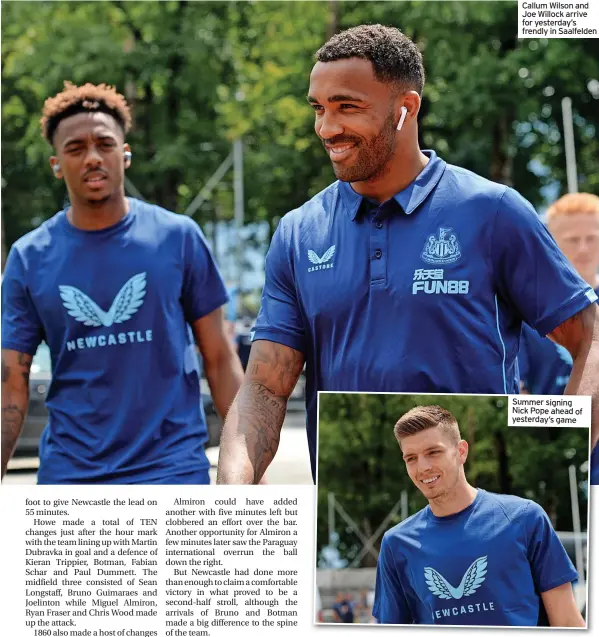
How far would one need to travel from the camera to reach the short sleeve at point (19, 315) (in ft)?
12.8

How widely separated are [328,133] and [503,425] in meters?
0.82

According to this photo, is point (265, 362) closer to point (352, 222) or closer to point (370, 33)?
point (352, 222)

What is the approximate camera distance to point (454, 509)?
2.86 metres

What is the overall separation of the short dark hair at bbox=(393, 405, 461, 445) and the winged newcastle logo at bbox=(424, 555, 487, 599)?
0.96 feet

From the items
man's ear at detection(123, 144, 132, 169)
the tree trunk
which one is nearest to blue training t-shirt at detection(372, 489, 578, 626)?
man's ear at detection(123, 144, 132, 169)

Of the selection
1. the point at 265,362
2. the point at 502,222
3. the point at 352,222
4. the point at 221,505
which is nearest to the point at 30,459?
the point at 221,505

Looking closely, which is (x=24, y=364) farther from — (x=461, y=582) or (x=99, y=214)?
(x=461, y=582)

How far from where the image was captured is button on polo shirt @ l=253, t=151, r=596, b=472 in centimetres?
276

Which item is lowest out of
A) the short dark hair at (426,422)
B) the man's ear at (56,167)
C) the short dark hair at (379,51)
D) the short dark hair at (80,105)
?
the short dark hair at (426,422)

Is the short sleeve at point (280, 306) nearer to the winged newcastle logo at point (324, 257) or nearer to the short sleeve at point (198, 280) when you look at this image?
the winged newcastle logo at point (324, 257)

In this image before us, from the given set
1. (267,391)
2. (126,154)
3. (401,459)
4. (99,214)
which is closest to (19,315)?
(99,214)

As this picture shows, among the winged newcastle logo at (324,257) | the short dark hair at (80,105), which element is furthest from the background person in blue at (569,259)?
the short dark hair at (80,105)

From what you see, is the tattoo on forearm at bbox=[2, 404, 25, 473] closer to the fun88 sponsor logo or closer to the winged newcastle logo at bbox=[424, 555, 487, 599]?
the winged newcastle logo at bbox=[424, 555, 487, 599]

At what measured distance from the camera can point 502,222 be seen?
275 cm
